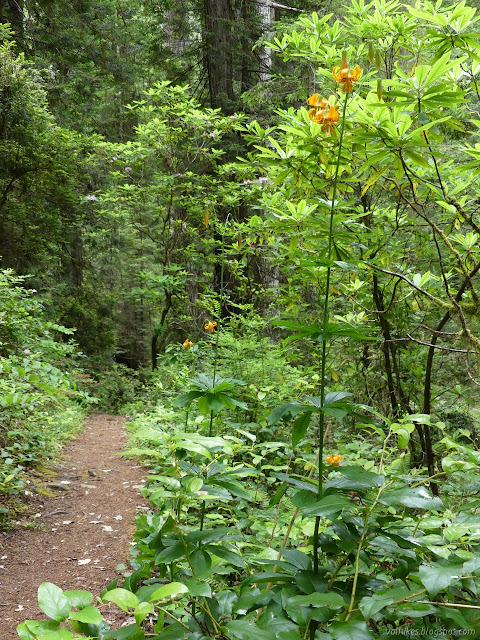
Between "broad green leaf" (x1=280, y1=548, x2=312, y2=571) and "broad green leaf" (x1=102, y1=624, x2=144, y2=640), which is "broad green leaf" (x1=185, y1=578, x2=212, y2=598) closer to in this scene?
"broad green leaf" (x1=102, y1=624, x2=144, y2=640)

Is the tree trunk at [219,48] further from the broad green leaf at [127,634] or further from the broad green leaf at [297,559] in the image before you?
the broad green leaf at [127,634]

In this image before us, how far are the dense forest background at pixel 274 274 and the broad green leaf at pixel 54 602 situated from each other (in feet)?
0.82

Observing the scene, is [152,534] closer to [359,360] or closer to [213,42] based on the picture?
[359,360]

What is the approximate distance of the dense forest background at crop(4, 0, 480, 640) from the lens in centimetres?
117

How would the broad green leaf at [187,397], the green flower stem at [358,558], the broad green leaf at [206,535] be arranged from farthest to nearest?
the broad green leaf at [187,397]
the broad green leaf at [206,535]
the green flower stem at [358,558]

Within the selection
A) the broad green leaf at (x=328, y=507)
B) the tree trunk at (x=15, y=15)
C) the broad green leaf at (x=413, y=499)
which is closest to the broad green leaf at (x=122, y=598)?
the broad green leaf at (x=328, y=507)

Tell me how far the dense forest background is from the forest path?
0.43 m

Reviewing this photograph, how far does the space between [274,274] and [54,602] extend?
7.34 meters

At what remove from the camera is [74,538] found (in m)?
3.57

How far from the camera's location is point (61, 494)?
4.34m

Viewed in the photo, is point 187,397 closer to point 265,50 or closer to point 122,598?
point 122,598

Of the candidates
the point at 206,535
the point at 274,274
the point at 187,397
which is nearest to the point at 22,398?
the point at 187,397

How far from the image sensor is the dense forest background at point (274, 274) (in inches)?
46.1

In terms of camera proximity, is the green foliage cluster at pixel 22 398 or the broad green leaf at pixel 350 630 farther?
the green foliage cluster at pixel 22 398
